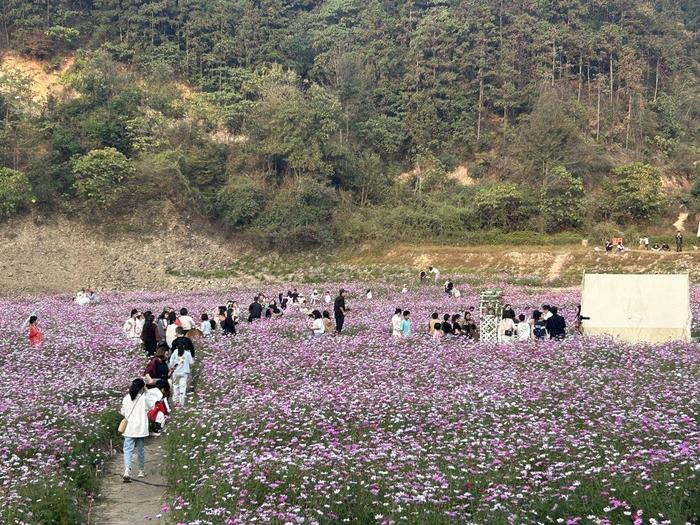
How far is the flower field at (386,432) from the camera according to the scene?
11.1 m

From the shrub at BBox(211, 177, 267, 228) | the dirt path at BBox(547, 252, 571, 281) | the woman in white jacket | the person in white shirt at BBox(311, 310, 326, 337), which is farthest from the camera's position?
the shrub at BBox(211, 177, 267, 228)

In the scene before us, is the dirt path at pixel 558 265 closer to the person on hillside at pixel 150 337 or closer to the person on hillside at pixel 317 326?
the person on hillside at pixel 317 326

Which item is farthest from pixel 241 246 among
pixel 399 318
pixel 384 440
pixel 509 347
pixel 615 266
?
pixel 384 440

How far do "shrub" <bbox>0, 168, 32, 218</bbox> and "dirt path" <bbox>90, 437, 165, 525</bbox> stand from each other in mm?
54524

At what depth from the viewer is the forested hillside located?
70.2m

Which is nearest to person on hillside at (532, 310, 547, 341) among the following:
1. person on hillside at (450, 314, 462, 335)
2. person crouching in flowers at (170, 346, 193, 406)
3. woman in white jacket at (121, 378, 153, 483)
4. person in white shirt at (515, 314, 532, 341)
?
person in white shirt at (515, 314, 532, 341)

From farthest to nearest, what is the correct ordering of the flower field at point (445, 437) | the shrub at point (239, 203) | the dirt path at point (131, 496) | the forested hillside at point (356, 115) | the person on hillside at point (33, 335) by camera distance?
the shrub at point (239, 203), the forested hillside at point (356, 115), the person on hillside at point (33, 335), the dirt path at point (131, 496), the flower field at point (445, 437)

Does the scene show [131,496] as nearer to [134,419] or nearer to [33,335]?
[134,419]

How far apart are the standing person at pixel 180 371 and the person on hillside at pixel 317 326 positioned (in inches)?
285

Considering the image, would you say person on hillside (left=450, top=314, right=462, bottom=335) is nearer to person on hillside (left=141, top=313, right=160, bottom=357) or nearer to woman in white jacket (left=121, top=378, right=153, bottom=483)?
person on hillside (left=141, top=313, right=160, bottom=357)

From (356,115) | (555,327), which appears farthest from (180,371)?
(356,115)

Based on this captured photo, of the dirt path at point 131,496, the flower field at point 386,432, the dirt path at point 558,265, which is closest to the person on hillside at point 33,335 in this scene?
the flower field at point 386,432

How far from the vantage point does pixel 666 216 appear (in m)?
71.2

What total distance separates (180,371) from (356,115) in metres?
67.3
